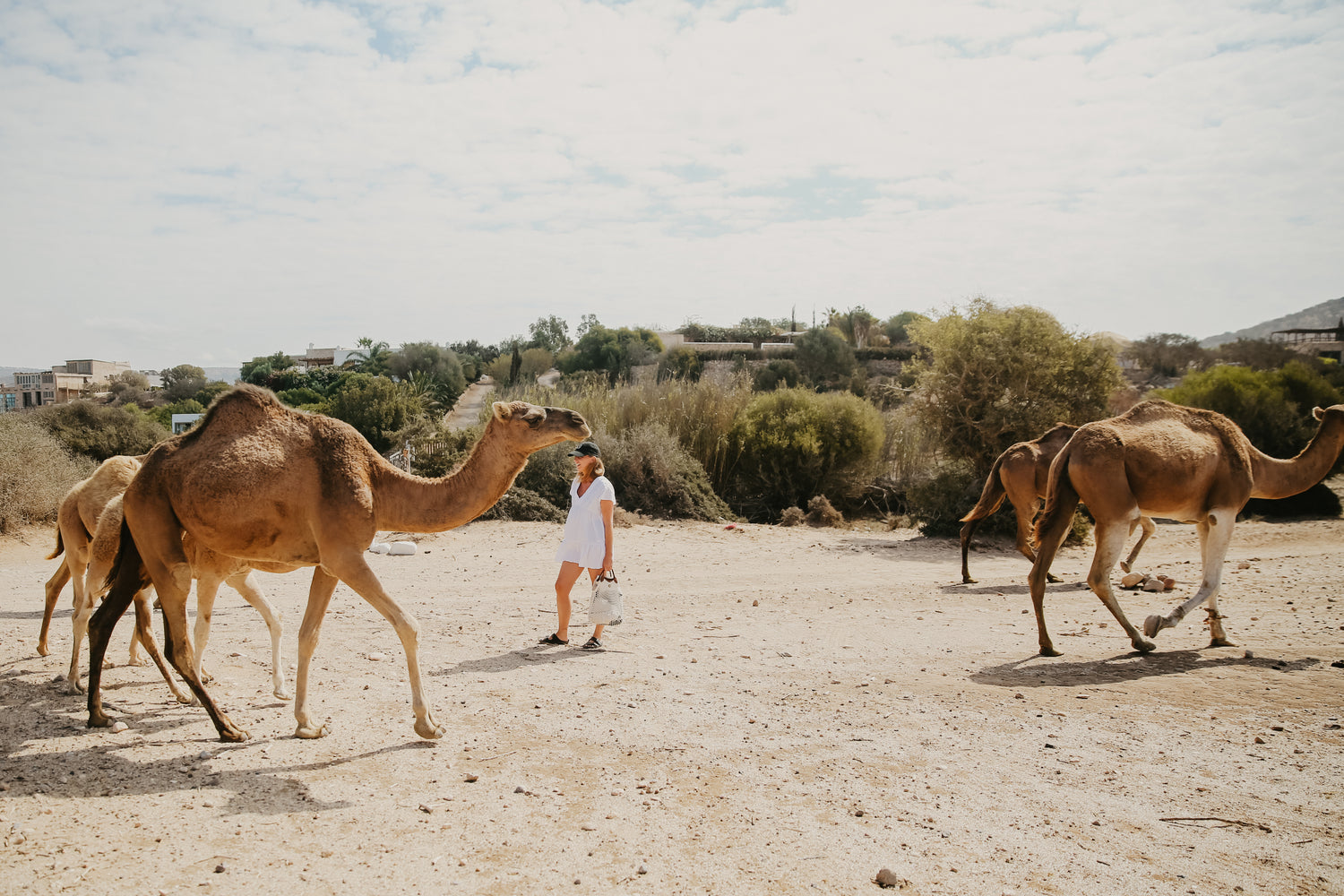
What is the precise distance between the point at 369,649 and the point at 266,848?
4.02 m

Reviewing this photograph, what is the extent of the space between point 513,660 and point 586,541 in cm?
133

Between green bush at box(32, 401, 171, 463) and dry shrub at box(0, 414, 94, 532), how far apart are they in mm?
2315

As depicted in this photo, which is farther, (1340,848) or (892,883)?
(1340,848)

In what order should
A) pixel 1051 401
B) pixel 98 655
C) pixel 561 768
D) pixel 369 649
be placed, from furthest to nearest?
pixel 1051 401 < pixel 369 649 < pixel 98 655 < pixel 561 768

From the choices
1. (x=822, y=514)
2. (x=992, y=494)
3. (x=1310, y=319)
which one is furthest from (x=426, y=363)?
(x=1310, y=319)

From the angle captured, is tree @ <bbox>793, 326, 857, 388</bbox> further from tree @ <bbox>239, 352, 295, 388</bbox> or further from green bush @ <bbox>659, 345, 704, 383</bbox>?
tree @ <bbox>239, 352, 295, 388</bbox>

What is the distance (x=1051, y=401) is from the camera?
58.2ft

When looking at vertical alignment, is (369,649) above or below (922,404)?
below

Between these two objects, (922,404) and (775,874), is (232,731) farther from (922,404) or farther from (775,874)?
(922,404)

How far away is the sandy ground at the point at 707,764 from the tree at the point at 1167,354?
50.7 meters

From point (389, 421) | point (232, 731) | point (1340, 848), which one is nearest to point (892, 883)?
point (1340, 848)

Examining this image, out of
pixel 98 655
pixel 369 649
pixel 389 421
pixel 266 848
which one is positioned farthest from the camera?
pixel 389 421

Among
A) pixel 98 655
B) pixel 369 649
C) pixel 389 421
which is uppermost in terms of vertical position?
pixel 389 421

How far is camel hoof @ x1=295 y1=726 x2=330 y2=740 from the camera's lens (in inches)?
220
